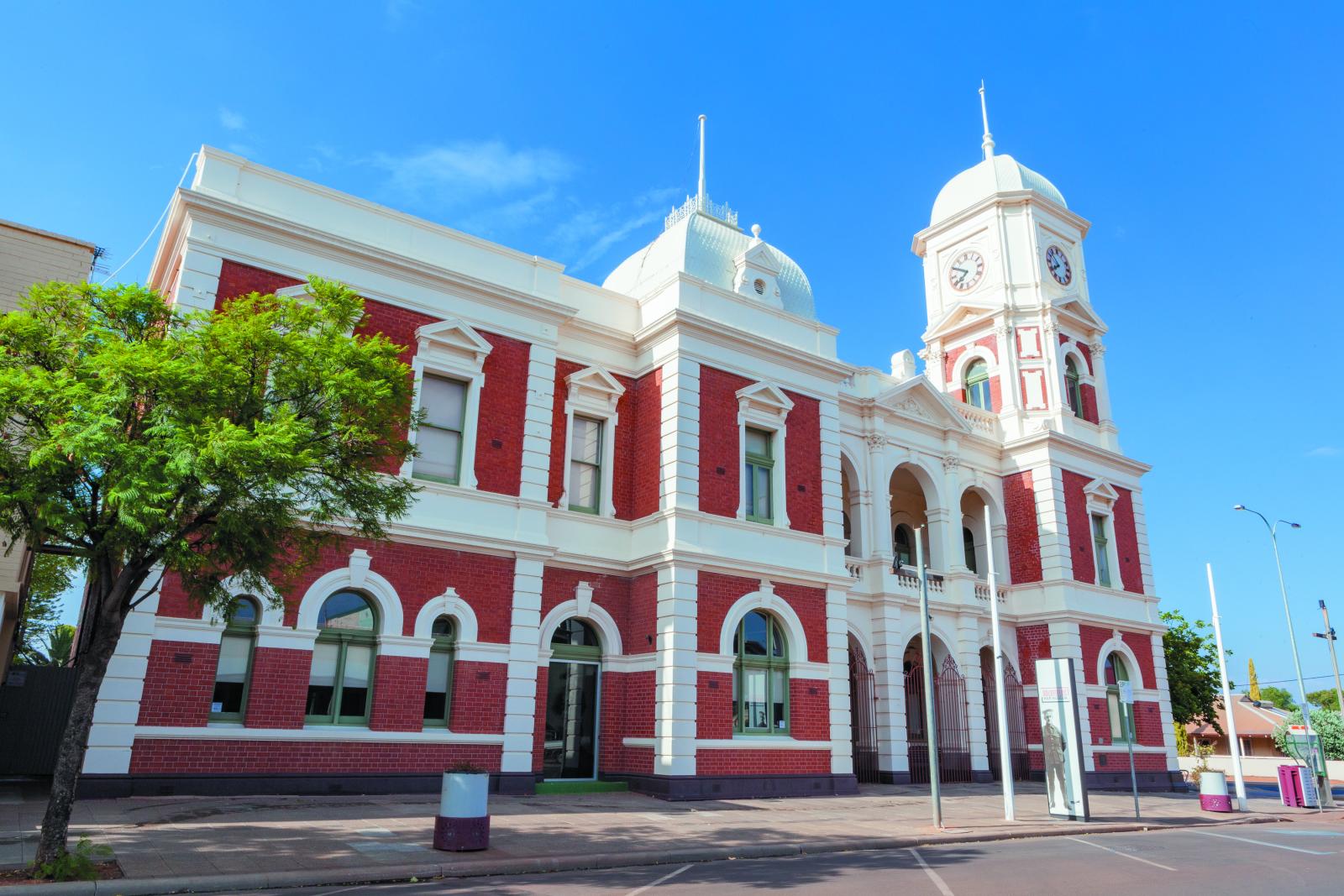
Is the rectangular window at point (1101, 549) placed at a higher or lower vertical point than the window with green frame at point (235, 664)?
higher

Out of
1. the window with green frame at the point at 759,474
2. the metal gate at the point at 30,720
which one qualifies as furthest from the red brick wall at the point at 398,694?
the window with green frame at the point at 759,474

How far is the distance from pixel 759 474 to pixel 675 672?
5.21 m

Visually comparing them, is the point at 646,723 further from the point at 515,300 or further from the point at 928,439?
the point at 928,439

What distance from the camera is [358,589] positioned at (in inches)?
652

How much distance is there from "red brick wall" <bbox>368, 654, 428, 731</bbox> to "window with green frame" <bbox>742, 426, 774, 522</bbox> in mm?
8001

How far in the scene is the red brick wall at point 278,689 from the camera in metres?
15.2

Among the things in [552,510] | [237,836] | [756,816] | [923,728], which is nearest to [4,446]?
[237,836]

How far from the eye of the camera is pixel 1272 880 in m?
11.2

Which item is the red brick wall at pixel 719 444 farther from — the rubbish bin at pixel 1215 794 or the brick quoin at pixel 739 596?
the rubbish bin at pixel 1215 794

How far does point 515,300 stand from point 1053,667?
41.2 ft

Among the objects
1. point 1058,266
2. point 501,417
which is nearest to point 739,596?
point 501,417

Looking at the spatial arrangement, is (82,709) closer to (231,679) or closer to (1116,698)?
(231,679)

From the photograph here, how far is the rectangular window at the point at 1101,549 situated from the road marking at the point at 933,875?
19.3m

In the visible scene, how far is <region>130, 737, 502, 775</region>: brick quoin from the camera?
1430cm
